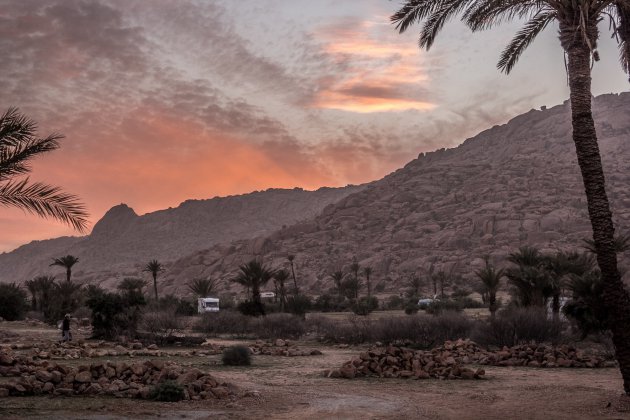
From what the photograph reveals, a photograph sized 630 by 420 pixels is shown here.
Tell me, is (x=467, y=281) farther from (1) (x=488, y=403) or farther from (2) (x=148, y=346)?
(1) (x=488, y=403)

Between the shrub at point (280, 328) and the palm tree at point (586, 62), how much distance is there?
23.4m

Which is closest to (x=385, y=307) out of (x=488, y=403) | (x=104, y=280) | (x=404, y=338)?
(x=404, y=338)

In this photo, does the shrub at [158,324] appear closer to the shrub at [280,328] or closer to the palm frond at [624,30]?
the shrub at [280,328]

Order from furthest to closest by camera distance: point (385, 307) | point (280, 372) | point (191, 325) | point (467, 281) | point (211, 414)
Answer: point (467, 281)
point (385, 307)
point (191, 325)
point (280, 372)
point (211, 414)

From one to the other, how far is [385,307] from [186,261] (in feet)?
238

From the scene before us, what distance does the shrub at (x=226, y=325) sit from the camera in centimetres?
3856

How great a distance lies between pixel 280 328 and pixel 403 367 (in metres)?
18.0

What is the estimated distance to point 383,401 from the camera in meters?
13.6

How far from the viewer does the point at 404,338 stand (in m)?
27.6

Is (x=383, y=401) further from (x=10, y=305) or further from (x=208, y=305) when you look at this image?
(x=208, y=305)

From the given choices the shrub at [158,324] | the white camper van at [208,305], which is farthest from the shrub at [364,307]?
the shrub at [158,324]

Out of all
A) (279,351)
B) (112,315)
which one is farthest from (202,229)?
(279,351)

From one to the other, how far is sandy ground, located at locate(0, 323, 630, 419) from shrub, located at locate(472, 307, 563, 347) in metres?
5.73

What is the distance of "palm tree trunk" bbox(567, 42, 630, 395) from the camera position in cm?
1197
